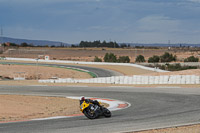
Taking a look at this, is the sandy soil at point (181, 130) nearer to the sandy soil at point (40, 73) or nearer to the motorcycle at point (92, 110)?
the motorcycle at point (92, 110)

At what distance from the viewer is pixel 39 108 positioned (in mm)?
18906

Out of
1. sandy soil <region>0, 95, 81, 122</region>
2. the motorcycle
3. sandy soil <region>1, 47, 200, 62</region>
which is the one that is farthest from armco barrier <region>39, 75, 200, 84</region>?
sandy soil <region>1, 47, 200, 62</region>

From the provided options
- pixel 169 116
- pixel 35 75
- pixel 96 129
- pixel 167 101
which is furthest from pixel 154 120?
pixel 35 75

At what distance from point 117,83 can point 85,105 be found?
773 inches

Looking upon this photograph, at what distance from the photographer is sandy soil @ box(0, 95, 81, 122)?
15961 mm

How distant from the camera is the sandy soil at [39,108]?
15961 mm

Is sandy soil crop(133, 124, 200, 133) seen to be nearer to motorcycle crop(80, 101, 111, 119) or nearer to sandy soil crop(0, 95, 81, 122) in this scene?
motorcycle crop(80, 101, 111, 119)

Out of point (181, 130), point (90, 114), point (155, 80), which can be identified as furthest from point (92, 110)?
point (155, 80)

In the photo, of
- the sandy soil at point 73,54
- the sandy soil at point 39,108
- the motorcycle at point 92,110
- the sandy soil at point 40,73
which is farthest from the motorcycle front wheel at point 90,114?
the sandy soil at point 73,54

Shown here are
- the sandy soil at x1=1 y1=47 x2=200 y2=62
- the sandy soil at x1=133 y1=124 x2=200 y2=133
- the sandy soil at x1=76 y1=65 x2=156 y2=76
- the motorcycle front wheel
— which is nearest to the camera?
the sandy soil at x1=133 y1=124 x2=200 y2=133

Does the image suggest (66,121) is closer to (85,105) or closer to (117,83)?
(85,105)

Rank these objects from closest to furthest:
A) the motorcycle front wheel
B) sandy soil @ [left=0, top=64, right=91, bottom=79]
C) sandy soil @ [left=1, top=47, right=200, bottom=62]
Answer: the motorcycle front wheel < sandy soil @ [left=0, top=64, right=91, bottom=79] < sandy soil @ [left=1, top=47, right=200, bottom=62]

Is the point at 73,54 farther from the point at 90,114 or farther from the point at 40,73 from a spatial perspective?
the point at 90,114

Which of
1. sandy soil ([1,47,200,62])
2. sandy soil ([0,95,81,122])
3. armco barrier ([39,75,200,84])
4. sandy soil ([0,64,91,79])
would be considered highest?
sandy soil ([1,47,200,62])
